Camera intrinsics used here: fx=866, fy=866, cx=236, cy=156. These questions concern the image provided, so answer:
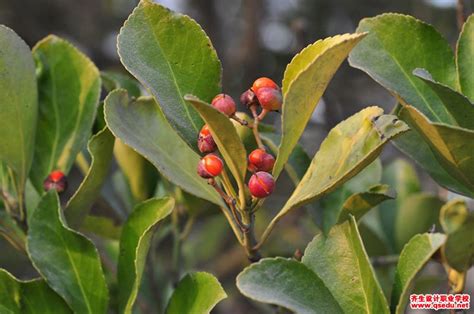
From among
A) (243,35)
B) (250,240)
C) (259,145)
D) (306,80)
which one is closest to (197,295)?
(250,240)

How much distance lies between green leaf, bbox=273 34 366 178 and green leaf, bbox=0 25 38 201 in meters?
0.37

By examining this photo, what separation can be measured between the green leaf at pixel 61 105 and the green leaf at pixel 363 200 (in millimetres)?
413

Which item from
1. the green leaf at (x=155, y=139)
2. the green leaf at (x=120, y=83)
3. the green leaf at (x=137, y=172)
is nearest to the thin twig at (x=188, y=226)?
the green leaf at (x=137, y=172)

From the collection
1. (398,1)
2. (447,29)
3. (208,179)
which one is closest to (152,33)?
(208,179)

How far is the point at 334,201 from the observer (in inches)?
50.3

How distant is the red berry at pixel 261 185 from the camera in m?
0.97

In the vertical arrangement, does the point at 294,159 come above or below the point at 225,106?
below

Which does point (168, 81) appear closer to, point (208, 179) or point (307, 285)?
point (208, 179)

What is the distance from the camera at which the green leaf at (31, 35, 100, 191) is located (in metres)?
1.29

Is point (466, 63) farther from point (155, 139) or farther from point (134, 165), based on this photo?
point (134, 165)

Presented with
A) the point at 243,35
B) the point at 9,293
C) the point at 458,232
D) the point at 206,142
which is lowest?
the point at 243,35

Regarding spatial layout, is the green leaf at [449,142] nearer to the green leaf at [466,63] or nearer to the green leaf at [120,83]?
the green leaf at [466,63]

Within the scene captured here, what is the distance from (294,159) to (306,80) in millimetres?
325

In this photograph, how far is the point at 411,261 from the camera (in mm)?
978
